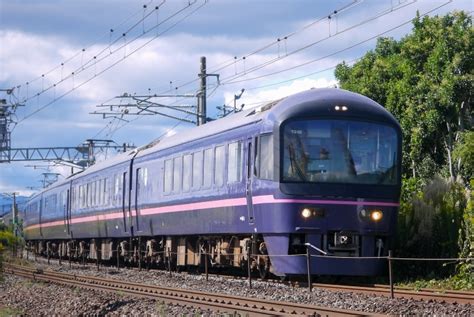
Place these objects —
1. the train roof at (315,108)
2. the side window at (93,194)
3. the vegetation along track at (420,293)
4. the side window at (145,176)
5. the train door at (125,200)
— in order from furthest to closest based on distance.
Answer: the side window at (93,194), the train door at (125,200), the side window at (145,176), the train roof at (315,108), the vegetation along track at (420,293)

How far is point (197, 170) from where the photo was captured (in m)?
21.0

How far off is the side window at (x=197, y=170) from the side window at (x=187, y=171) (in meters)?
0.25

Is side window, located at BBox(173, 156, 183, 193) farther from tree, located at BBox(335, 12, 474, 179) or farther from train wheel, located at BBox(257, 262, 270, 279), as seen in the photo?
tree, located at BBox(335, 12, 474, 179)

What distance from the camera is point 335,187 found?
16.8m

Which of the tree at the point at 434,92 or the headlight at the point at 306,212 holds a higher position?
the tree at the point at 434,92

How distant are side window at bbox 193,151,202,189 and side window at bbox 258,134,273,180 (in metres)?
3.57

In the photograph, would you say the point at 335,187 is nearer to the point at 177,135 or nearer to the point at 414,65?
the point at 177,135

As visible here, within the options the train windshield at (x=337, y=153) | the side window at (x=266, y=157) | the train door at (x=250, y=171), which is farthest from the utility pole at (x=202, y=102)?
the train windshield at (x=337, y=153)

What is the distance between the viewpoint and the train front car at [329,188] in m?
16.7

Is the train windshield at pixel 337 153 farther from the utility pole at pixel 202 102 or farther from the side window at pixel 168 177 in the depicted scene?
the utility pole at pixel 202 102

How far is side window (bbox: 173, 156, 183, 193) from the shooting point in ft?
73.0

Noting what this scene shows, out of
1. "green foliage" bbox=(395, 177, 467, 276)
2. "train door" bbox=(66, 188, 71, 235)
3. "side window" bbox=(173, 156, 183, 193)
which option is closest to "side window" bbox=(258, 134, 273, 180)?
"green foliage" bbox=(395, 177, 467, 276)

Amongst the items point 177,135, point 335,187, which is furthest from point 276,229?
point 177,135

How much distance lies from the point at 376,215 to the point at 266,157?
7.53 ft
